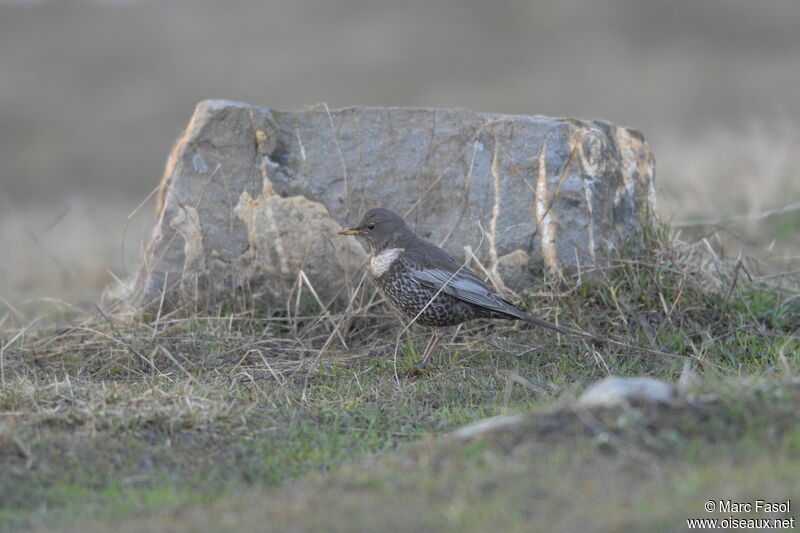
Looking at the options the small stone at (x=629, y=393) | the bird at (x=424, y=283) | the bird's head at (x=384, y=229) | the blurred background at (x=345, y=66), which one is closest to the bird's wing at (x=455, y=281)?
the bird at (x=424, y=283)

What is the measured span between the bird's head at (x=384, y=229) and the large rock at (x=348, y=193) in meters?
0.42

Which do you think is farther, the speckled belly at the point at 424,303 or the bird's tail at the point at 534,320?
the speckled belly at the point at 424,303

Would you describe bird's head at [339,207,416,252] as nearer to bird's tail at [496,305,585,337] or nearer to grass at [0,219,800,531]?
grass at [0,219,800,531]

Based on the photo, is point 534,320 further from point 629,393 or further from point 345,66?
point 345,66

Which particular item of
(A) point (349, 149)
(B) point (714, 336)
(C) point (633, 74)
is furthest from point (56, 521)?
(C) point (633, 74)

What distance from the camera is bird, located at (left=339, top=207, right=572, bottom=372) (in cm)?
504

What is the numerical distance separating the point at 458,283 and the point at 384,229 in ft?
1.89

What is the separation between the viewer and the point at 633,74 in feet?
68.0

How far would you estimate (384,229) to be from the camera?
530 cm

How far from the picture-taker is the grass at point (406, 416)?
110 inches

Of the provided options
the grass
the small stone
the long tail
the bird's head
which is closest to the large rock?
the grass

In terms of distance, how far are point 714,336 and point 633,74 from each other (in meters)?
16.6

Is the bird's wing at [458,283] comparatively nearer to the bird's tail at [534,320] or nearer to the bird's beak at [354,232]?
the bird's tail at [534,320]

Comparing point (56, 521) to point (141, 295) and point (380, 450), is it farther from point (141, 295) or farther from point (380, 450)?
point (141, 295)
